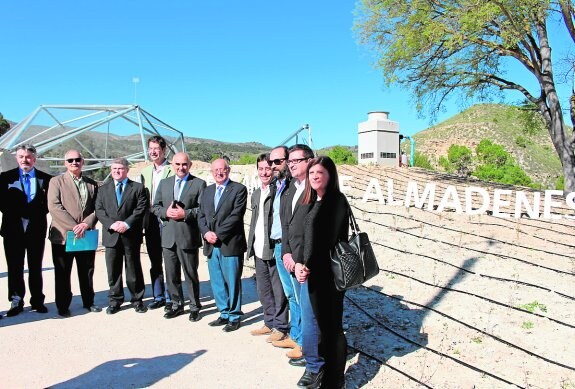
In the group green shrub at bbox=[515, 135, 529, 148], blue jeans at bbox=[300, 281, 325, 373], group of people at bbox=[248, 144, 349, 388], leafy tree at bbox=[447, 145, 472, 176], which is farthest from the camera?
green shrub at bbox=[515, 135, 529, 148]

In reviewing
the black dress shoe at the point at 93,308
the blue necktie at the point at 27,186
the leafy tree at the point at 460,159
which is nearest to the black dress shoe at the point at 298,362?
the black dress shoe at the point at 93,308

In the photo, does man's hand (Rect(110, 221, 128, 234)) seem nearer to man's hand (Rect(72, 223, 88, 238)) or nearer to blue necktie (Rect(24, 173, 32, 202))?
man's hand (Rect(72, 223, 88, 238))

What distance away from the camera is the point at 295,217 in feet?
9.66

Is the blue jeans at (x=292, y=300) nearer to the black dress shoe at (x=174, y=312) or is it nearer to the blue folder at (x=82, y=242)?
the black dress shoe at (x=174, y=312)

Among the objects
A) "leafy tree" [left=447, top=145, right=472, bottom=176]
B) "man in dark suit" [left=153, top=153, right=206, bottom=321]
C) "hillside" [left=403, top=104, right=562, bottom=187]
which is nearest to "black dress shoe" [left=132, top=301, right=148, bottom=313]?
"man in dark suit" [left=153, top=153, right=206, bottom=321]

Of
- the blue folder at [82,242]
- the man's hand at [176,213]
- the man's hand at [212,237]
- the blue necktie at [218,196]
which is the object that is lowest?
the blue folder at [82,242]

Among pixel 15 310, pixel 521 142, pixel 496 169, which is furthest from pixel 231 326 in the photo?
pixel 521 142

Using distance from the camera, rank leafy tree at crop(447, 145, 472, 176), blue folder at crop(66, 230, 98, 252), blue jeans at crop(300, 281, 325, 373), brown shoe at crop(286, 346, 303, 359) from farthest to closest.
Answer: leafy tree at crop(447, 145, 472, 176) → blue folder at crop(66, 230, 98, 252) → brown shoe at crop(286, 346, 303, 359) → blue jeans at crop(300, 281, 325, 373)

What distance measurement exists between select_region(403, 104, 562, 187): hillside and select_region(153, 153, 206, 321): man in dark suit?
5311cm

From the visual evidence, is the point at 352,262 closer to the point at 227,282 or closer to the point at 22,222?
the point at 227,282

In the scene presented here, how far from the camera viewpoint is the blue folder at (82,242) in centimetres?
442

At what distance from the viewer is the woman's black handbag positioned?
263 cm

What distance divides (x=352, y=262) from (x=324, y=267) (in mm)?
193

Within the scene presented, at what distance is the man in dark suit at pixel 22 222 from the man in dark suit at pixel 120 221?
586 millimetres
